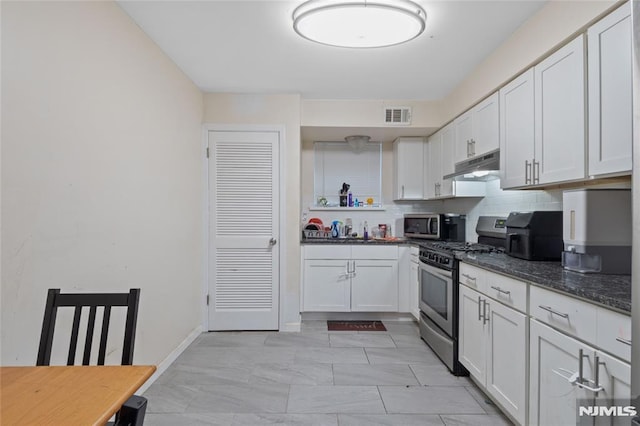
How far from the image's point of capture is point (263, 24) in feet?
8.02

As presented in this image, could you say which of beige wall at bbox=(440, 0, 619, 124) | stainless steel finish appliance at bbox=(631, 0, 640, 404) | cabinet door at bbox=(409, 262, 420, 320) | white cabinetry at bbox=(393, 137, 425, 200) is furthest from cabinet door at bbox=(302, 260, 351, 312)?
stainless steel finish appliance at bbox=(631, 0, 640, 404)

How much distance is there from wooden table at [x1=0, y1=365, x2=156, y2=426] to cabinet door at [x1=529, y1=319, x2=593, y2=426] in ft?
5.28

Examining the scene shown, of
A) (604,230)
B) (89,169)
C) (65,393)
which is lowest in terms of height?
(65,393)

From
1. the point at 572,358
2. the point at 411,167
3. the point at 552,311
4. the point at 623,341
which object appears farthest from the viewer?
the point at 411,167

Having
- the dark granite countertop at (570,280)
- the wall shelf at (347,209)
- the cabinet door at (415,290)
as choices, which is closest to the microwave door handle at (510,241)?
the dark granite countertop at (570,280)

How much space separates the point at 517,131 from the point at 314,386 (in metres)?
2.28

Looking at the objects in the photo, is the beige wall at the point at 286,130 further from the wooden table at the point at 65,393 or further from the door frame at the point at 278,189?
the wooden table at the point at 65,393

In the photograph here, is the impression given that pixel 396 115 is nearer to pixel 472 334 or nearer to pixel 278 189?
pixel 278 189

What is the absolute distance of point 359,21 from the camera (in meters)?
2.13

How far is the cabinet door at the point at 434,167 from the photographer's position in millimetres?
4176

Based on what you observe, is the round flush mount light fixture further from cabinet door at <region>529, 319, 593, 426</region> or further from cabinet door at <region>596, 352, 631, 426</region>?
cabinet door at <region>596, 352, 631, 426</region>

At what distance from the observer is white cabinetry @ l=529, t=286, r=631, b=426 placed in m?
1.32

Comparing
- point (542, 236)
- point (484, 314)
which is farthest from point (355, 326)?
point (542, 236)

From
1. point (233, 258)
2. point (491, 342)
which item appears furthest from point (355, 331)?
point (491, 342)
